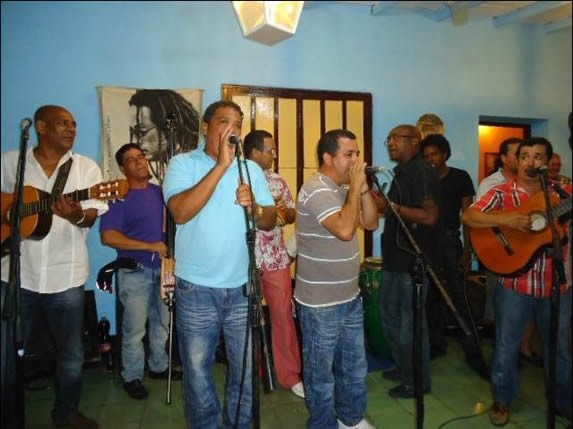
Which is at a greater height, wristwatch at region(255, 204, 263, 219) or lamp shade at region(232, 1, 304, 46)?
lamp shade at region(232, 1, 304, 46)

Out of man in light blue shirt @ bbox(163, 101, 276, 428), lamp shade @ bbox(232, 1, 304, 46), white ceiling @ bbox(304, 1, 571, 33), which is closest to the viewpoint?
man in light blue shirt @ bbox(163, 101, 276, 428)

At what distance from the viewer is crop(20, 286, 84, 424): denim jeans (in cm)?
209

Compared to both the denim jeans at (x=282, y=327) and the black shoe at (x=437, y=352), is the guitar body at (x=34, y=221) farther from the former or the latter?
the black shoe at (x=437, y=352)

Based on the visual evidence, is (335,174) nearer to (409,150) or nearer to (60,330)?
(409,150)

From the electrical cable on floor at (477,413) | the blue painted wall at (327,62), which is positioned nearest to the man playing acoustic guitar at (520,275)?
the electrical cable on floor at (477,413)

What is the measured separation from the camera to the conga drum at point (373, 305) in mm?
3348

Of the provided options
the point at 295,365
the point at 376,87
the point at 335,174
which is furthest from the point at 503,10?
the point at 295,365

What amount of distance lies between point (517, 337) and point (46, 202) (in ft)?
7.66

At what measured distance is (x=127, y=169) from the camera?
301 centimetres

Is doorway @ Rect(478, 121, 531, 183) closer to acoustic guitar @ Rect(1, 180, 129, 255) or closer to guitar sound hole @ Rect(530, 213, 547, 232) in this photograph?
guitar sound hole @ Rect(530, 213, 547, 232)

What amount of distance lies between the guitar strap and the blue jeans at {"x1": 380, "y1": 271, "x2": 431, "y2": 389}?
1.89 meters

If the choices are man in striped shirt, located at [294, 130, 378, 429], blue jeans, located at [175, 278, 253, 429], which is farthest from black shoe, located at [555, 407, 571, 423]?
blue jeans, located at [175, 278, 253, 429]

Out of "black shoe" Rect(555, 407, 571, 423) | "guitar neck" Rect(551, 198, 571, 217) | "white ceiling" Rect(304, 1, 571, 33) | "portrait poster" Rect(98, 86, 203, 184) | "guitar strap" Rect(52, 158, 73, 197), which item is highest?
"white ceiling" Rect(304, 1, 571, 33)

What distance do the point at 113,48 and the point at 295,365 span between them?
7.66ft
